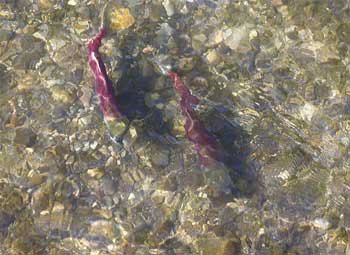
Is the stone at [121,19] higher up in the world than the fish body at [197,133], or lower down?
higher up

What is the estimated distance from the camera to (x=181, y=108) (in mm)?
6527

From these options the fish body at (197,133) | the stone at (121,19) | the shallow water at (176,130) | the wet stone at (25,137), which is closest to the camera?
the shallow water at (176,130)

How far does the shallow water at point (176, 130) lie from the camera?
587cm

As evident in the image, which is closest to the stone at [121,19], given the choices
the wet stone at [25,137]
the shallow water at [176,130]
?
the shallow water at [176,130]

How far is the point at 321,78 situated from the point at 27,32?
11.9 ft

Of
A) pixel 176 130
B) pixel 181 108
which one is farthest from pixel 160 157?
pixel 181 108

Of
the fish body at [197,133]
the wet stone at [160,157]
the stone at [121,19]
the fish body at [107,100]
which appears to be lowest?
the wet stone at [160,157]

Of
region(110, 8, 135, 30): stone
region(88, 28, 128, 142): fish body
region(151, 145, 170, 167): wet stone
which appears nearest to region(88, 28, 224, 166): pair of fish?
region(88, 28, 128, 142): fish body

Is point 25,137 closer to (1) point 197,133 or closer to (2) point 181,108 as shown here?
(2) point 181,108

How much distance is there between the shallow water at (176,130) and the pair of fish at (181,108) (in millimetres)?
84

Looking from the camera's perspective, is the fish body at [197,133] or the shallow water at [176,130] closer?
the shallow water at [176,130]

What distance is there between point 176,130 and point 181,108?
277 mm

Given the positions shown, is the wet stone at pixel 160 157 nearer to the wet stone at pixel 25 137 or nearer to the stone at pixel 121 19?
the wet stone at pixel 25 137

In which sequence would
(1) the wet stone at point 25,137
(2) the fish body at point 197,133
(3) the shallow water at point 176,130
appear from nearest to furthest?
(3) the shallow water at point 176,130 < (2) the fish body at point 197,133 < (1) the wet stone at point 25,137
